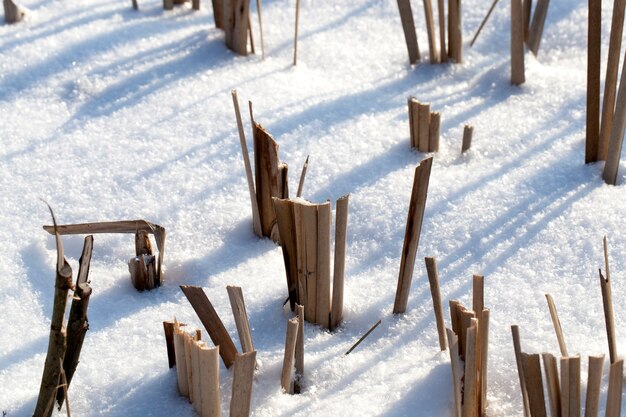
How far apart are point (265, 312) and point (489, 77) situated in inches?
32.1

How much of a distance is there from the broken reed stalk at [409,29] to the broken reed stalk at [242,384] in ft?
3.30

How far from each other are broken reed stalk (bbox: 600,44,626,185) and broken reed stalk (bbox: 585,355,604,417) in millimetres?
582

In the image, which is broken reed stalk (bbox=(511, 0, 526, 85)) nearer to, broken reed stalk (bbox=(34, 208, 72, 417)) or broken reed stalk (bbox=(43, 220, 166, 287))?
broken reed stalk (bbox=(43, 220, 166, 287))

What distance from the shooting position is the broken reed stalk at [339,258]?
1196 millimetres

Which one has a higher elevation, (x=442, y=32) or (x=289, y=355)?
(x=442, y=32)

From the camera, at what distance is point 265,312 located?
1.27 m

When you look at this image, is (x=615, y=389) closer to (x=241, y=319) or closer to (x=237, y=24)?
(x=241, y=319)

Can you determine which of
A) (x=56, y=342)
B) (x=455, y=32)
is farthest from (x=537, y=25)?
(x=56, y=342)

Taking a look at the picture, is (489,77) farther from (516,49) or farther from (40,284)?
(40,284)

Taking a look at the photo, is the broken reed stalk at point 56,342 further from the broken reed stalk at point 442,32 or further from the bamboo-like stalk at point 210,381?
the broken reed stalk at point 442,32

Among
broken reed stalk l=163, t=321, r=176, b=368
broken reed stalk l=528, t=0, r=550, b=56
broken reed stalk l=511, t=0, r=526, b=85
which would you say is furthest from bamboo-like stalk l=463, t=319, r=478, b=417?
broken reed stalk l=528, t=0, r=550, b=56

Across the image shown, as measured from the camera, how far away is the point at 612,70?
1460 millimetres

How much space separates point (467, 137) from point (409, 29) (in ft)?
1.19

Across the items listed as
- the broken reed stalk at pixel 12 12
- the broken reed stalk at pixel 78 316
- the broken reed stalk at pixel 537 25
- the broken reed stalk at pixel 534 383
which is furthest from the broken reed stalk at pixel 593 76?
the broken reed stalk at pixel 12 12
